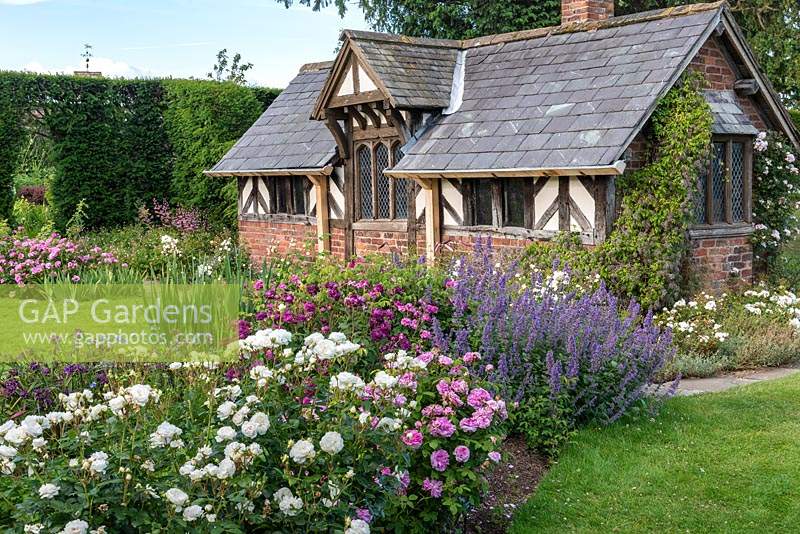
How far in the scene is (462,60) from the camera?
1452 cm

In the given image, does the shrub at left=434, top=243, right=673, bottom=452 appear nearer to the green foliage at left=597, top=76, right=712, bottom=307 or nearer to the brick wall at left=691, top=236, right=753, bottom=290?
the green foliage at left=597, top=76, right=712, bottom=307

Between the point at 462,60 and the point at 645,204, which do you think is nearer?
the point at 645,204

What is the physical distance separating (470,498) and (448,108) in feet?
30.9

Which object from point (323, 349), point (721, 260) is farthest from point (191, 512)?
point (721, 260)

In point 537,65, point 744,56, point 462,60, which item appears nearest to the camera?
point 744,56

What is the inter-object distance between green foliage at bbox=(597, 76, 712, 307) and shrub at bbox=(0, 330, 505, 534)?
5879 millimetres

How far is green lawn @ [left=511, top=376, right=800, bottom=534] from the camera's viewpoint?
5.49 meters

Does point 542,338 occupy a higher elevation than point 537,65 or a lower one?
lower

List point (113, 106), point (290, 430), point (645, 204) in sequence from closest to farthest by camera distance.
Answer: point (290, 430) → point (645, 204) → point (113, 106)

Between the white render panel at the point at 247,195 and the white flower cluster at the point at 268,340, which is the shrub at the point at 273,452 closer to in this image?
the white flower cluster at the point at 268,340

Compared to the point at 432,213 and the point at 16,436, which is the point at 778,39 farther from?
the point at 16,436

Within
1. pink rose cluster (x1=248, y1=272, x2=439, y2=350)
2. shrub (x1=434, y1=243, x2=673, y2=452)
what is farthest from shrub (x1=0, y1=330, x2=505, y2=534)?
shrub (x1=434, y1=243, x2=673, y2=452)

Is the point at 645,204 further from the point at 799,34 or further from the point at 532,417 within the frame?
the point at 799,34

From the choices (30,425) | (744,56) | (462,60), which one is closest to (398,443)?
(30,425)
